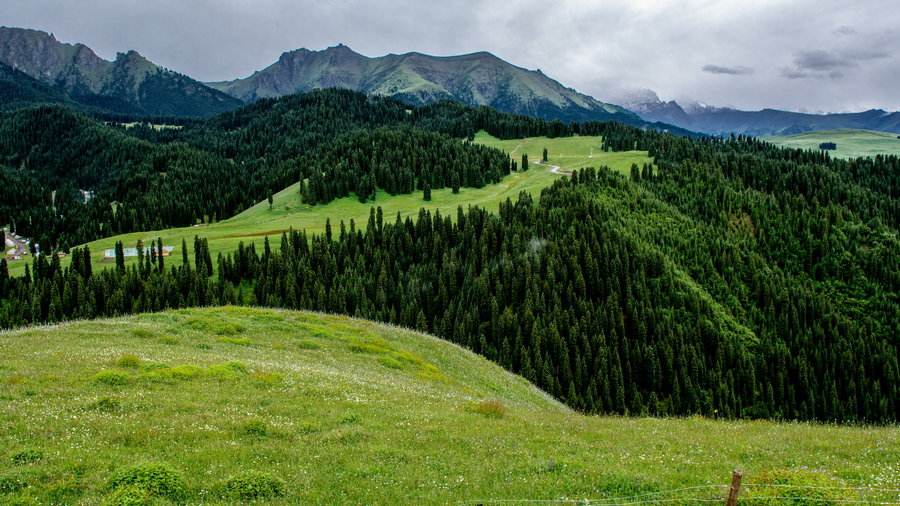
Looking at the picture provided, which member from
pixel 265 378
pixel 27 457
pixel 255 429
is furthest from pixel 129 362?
pixel 27 457

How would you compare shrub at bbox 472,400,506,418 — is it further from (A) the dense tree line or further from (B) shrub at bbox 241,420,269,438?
(A) the dense tree line

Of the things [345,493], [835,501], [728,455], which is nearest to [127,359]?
[345,493]

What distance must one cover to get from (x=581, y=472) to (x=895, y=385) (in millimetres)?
201632

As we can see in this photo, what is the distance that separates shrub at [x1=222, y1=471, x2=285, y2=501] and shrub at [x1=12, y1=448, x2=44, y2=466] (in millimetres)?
7275

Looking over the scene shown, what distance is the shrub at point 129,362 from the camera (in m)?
35.1

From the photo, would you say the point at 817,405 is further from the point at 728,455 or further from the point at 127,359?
the point at 127,359

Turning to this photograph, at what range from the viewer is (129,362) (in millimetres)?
35312

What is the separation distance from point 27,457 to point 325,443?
11048 millimetres

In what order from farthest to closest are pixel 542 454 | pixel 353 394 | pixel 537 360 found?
pixel 537 360 → pixel 353 394 → pixel 542 454

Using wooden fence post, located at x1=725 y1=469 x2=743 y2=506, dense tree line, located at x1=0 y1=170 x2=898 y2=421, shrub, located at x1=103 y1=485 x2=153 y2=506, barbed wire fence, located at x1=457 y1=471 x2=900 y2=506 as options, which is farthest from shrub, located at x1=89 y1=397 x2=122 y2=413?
dense tree line, located at x1=0 y1=170 x2=898 y2=421

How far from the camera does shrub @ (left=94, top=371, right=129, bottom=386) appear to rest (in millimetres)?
31250

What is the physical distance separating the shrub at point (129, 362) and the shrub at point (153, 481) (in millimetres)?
17794

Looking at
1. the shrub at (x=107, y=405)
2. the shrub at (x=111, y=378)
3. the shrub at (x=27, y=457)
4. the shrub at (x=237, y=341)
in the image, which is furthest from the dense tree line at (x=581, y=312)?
the shrub at (x=27, y=457)

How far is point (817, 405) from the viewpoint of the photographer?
163250mm
